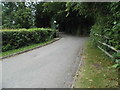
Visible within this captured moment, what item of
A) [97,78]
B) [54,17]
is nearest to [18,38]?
[97,78]

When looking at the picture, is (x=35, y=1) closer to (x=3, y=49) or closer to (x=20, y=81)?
(x=3, y=49)

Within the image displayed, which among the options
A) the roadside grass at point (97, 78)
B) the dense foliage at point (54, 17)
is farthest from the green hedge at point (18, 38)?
the roadside grass at point (97, 78)

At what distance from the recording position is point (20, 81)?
4688 mm

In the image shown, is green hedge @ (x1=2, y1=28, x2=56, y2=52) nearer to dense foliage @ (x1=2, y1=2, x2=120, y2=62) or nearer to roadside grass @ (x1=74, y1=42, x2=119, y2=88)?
dense foliage @ (x1=2, y1=2, x2=120, y2=62)

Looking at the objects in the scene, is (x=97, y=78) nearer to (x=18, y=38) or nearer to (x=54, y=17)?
(x=18, y=38)

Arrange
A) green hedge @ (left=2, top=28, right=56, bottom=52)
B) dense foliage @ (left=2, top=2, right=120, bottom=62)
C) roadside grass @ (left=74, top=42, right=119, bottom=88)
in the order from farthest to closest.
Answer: green hedge @ (left=2, top=28, right=56, bottom=52)
dense foliage @ (left=2, top=2, right=120, bottom=62)
roadside grass @ (left=74, top=42, right=119, bottom=88)

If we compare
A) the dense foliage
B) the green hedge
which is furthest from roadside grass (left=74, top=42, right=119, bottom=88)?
the green hedge

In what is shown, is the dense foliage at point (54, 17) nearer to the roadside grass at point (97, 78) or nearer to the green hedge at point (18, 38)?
the roadside grass at point (97, 78)

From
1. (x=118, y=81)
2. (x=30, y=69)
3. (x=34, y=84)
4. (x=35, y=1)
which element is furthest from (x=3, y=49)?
(x=35, y=1)

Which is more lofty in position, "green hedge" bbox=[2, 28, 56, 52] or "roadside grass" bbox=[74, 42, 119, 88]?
"green hedge" bbox=[2, 28, 56, 52]

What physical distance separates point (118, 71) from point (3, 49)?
7729mm

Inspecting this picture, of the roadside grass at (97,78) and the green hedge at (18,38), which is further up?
the green hedge at (18,38)

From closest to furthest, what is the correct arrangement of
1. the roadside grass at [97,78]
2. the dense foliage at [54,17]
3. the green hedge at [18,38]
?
the roadside grass at [97,78] → the dense foliage at [54,17] → the green hedge at [18,38]

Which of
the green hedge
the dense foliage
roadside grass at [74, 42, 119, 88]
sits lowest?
roadside grass at [74, 42, 119, 88]
